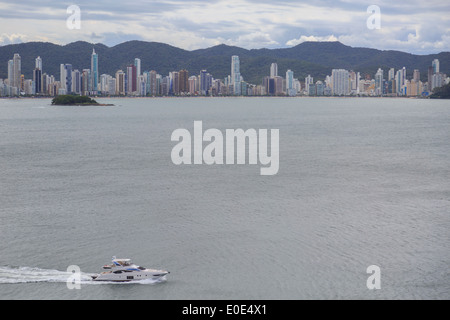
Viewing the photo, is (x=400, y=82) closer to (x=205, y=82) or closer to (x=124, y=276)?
(x=205, y=82)

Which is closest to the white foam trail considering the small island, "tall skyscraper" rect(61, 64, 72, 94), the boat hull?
the boat hull

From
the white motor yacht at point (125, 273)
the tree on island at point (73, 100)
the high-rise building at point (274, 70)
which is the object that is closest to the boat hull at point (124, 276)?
the white motor yacht at point (125, 273)

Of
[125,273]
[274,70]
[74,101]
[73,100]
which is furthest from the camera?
[274,70]

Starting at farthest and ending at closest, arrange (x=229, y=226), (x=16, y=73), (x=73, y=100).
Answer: (x=16, y=73) < (x=73, y=100) < (x=229, y=226)

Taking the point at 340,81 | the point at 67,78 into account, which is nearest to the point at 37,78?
the point at 67,78

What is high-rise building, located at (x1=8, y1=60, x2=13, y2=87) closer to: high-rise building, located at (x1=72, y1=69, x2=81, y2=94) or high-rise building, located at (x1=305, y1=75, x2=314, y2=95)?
high-rise building, located at (x1=72, y1=69, x2=81, y2=94)
